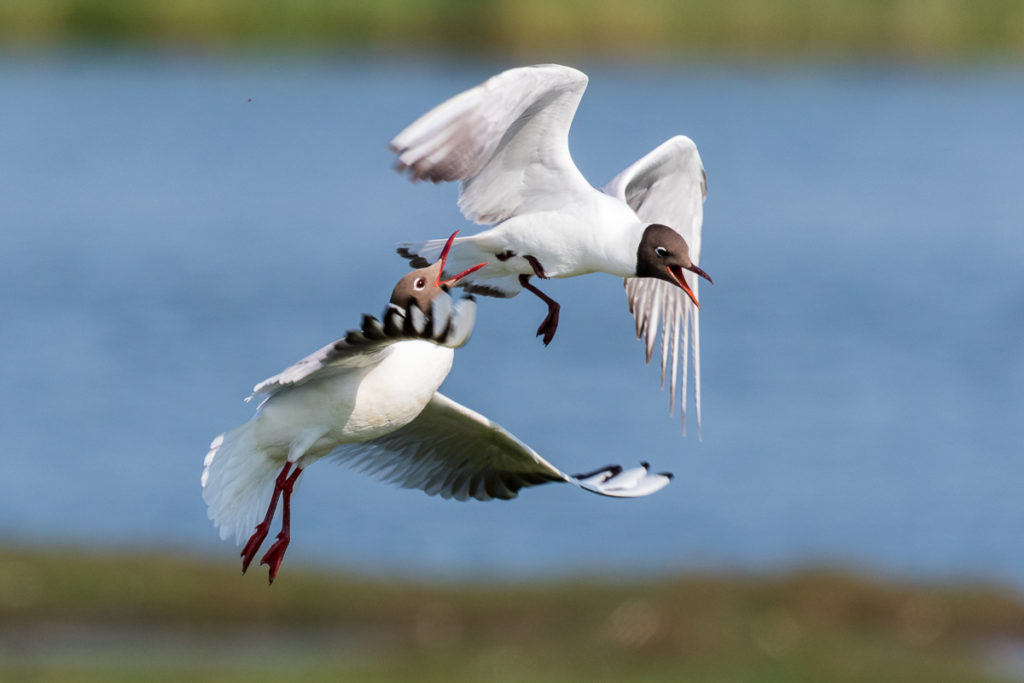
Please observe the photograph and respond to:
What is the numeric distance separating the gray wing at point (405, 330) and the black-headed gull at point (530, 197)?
0.58 metres

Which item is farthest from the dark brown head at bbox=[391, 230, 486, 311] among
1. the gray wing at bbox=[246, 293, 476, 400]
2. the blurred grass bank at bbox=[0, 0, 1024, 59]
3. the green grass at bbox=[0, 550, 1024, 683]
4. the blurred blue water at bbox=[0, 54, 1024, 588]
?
the blurred grass bank at bbox=[0, 0, 1024, 59]

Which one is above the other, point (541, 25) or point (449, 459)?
point (541, 25)

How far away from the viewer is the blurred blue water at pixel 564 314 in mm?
17062

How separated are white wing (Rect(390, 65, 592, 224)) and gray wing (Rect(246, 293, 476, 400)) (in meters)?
0.50

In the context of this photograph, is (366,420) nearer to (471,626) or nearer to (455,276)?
(455,276)

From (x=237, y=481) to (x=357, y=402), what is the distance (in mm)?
754

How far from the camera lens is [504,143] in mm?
6363

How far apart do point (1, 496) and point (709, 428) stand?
806cm

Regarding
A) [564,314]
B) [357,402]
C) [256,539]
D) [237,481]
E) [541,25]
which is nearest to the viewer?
[357,402]

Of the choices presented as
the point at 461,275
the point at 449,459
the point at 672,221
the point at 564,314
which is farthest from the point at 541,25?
the point at 461,275

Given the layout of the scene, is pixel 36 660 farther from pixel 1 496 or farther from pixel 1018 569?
pixel 1018 569

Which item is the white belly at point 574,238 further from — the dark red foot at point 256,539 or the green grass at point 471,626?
the green grass at point 471,626

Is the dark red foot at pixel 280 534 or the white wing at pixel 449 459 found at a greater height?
the white wing at pixel 449 459

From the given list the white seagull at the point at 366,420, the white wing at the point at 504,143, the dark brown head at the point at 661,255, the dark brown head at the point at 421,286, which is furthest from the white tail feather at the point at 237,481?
the dark brown head at the point at 661,255
